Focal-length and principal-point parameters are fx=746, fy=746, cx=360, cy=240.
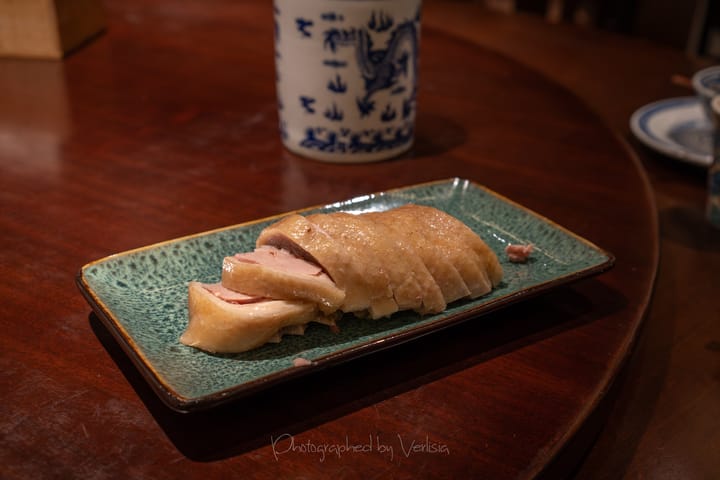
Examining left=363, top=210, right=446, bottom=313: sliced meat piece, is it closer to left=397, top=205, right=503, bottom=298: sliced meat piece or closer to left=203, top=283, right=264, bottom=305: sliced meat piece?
left=397, top=205, right=503, bottom=298: sliced meat piece

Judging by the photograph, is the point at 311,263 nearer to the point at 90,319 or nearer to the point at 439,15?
the point at 90,319

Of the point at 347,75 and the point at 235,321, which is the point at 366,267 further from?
the point at 347,75

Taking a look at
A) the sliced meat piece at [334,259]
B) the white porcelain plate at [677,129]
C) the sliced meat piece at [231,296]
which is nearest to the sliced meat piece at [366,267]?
the sliced meat piece at [334,259]

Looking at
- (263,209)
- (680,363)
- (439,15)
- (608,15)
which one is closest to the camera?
(680,363)

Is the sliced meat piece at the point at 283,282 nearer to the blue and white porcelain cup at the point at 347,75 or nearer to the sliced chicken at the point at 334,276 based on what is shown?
the sliced chicken at the point at 334,276

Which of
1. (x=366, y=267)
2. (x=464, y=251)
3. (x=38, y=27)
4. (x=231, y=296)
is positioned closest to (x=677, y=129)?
(x=464, y=251)

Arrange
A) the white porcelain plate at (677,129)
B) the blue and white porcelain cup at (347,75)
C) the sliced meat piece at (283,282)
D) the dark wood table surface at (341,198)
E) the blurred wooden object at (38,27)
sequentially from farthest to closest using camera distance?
1. the blurred wooden object at (38,27)
2. the white porcelain plate at (677,129)
3. the blue and white porcelain cup at (347,75)
4. the sliced meat piece at (283,282)
5. the dark wood table surface at (341,198)

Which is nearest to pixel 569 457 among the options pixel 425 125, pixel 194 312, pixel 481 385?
pixel 481 385
